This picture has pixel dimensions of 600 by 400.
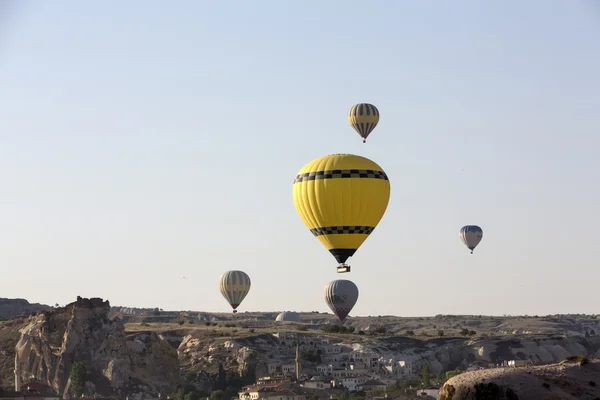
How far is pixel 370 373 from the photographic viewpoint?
176500 mm

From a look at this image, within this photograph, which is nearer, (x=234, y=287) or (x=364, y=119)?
(x=364, y=119)

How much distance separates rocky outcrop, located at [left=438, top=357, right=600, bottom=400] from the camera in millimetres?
78875

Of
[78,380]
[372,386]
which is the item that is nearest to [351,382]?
[372,386]

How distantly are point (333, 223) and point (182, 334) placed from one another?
115 meters

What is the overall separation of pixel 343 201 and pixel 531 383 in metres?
15.8

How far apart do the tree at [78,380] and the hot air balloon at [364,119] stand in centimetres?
5051

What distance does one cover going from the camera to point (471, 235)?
6191 inches

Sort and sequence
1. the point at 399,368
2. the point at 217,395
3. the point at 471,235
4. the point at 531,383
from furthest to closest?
the point at 399,368 → the point at 471,235 → the point at 217,395 → the point at 531,383

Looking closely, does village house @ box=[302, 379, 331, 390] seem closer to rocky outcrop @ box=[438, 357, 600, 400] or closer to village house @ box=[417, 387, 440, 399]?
village house @ box=[417, 387, 440, 399]

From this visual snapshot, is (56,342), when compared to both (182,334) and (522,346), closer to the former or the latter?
(182,334)

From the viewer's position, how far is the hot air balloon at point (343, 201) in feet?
278

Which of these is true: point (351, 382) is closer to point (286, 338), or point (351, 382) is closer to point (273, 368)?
point (273, 368)

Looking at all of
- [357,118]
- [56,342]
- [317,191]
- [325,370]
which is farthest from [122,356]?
[317,191]

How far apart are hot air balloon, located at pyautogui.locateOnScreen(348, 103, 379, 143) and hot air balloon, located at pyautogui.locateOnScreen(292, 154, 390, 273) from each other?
3388 centimetres
